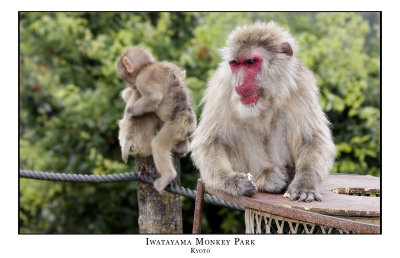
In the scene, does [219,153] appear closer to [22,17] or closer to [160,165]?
[160,165]

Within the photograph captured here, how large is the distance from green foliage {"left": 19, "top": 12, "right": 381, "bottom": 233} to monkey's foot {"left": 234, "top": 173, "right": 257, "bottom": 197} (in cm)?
217

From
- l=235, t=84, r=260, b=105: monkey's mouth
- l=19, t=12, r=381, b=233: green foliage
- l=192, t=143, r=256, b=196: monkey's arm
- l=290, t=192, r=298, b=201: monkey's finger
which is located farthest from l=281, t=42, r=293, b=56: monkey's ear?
l=19, t=12, r=381, b=233: green foliage

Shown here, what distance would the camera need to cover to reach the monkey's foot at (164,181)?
4387mm

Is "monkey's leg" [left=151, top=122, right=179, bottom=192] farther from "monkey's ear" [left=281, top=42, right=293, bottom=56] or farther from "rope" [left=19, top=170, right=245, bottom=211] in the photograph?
"monkey's ear" [left=281, top=42, right=293, bottom=56]

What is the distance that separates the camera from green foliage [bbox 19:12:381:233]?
20.2ft

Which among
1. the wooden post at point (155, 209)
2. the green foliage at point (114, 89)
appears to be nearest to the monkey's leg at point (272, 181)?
the wooden post at point (155, 209)

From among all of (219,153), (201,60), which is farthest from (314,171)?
(201,60)

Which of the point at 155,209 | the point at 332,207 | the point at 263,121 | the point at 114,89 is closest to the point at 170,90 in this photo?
the point at 155,209

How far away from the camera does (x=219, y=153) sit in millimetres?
3910

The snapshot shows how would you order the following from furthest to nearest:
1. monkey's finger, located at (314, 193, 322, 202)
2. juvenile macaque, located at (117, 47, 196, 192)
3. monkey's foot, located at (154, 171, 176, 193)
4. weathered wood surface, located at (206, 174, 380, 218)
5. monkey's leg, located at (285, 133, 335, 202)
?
1. juvenile macaque, located at (117, 47, 196, 192)
2. monkey's foot, located at (154, 171, 176, 193)
3. monkey's leg, located at (285, 133, 335, 202)
4. monkey's finger, located at (314, 193, 322, 202)
5. weathered wood surface, located at (206, 174, 380, 218)

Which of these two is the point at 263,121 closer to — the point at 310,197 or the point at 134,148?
the point at 310,197

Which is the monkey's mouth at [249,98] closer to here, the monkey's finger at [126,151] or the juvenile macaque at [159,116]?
the juvenile macaque at [159,116]

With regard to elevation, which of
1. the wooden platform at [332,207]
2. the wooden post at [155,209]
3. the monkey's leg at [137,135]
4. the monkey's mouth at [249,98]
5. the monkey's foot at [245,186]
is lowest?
the wooden post at [155,209]

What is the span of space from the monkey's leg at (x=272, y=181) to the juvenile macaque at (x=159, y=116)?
2.98 feet
